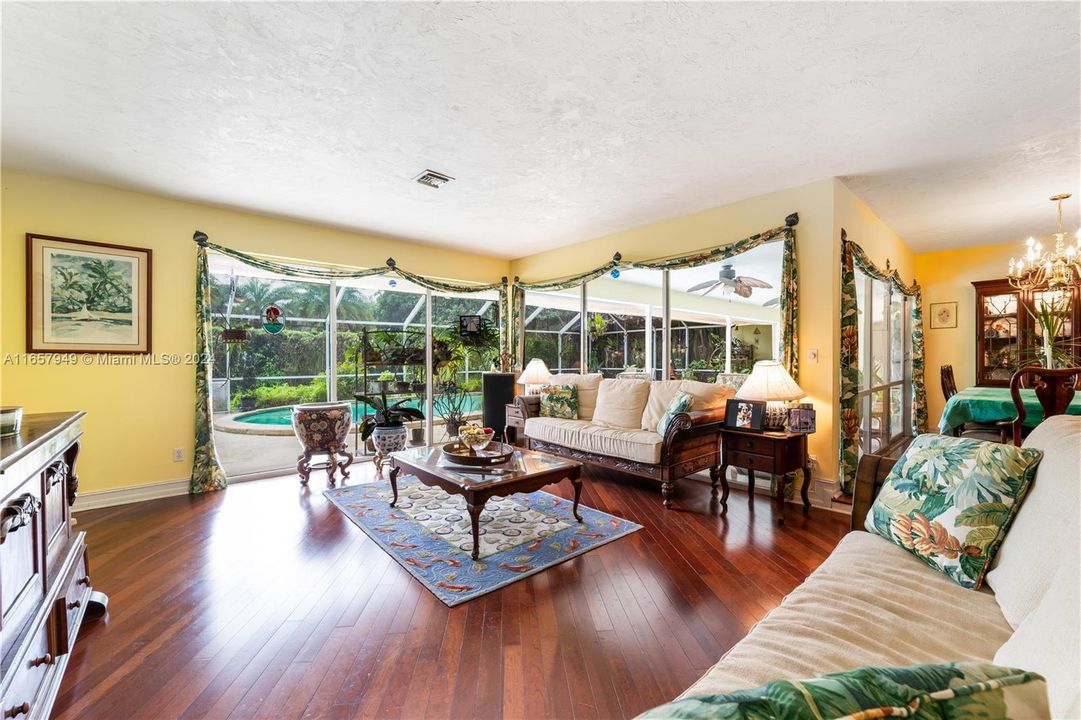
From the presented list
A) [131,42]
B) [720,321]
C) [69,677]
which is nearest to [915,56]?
[720,321]

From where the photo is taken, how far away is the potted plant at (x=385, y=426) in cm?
457

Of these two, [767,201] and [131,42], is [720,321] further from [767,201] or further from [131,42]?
[131,42]

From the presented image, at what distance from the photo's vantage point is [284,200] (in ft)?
13.4

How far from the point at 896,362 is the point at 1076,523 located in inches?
234

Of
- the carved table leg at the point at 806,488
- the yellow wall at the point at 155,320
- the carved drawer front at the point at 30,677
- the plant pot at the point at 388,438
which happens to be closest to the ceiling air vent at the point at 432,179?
the yellow wall at the point at 155,320

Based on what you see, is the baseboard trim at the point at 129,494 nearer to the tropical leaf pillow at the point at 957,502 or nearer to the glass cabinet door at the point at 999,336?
the tropical leaf pillow at the point at 957,502

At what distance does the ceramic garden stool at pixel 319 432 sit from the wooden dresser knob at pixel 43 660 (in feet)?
8.95

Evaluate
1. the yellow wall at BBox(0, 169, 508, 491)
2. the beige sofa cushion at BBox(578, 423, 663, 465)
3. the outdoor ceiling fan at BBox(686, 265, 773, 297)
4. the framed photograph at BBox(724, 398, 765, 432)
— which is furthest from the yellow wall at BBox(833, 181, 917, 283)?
the yellow wall at BBox(0, 169, 508, 491)

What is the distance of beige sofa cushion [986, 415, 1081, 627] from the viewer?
1.12 m

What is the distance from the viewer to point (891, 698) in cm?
48

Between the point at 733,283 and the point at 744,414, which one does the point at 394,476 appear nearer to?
the point at 744,414

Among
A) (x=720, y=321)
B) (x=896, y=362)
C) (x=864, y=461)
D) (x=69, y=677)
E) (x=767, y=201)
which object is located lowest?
(x=69, y=677)

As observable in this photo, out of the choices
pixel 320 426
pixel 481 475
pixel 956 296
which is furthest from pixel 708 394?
pixel 956 296

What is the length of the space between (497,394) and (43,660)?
14.8ft
